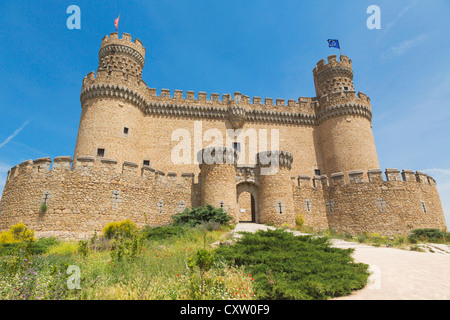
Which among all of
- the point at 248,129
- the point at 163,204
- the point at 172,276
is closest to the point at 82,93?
the point at 163,204

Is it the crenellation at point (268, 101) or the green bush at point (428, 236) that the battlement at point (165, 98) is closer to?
the crenellation at point (268, 101)

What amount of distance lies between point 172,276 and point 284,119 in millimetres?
21226

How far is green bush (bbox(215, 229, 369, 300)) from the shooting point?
475 cm

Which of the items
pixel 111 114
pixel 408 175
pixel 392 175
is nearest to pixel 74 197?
pixel 111 114

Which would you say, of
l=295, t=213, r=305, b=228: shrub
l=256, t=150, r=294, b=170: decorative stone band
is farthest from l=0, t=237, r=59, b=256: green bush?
l=295, t=213, r=305, b=228: shrub

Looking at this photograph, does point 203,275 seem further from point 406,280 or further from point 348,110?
point 348,110

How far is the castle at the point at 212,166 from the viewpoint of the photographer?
13219 mm

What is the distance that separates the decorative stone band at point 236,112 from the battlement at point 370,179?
7590mm

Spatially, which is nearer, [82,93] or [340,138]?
[82,93]

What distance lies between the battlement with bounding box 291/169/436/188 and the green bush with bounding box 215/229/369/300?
414 inches

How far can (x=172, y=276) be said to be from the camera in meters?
5.59
